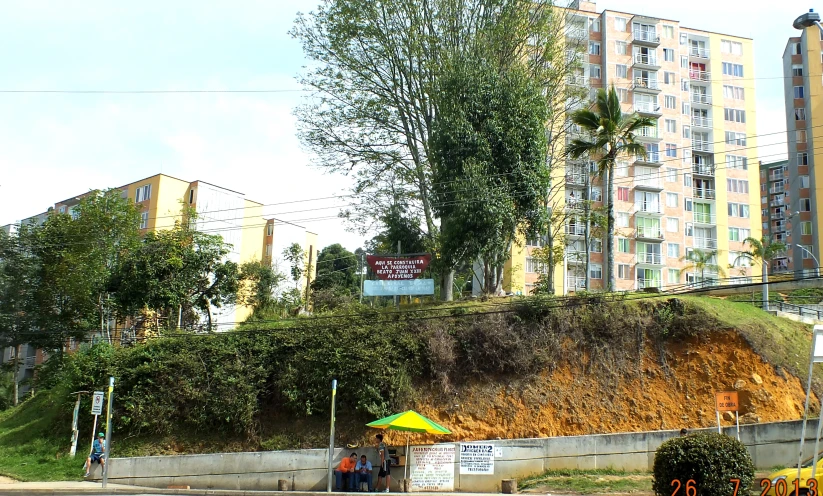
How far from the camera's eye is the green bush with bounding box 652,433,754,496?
1327 centimetres

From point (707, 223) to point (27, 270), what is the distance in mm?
51739

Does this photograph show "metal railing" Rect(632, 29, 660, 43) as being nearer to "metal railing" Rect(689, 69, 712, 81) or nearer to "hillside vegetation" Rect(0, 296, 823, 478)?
"metal railing" Rect(689, 69, 712, 81)

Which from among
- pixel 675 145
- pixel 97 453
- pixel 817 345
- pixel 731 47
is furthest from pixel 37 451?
pixel 731 47

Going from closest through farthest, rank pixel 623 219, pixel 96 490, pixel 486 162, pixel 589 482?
pixel 589 482 < pixel 96 490 < pixel 486 162 < pixel 623 219

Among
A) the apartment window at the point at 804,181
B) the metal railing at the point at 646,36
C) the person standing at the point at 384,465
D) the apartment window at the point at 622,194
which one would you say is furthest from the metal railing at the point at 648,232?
the person standing at the point at 384,465

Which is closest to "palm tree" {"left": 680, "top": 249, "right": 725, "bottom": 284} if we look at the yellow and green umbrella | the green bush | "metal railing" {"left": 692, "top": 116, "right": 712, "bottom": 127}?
"metal railing" {"left": 692, "top": 116, "right": 712, "bottom": 127}

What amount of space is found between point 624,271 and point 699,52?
2271cm

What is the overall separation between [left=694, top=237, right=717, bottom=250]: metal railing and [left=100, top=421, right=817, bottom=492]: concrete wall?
4258cm

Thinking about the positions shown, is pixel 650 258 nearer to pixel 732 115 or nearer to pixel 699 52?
pixel 732 115

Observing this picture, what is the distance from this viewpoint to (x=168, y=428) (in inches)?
925

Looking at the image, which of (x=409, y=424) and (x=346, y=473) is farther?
(x=346, y=473)

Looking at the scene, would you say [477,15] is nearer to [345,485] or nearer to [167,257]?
[167,257]

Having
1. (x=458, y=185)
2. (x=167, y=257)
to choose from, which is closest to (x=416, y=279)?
(x=458, y=185)

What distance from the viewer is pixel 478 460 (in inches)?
813
